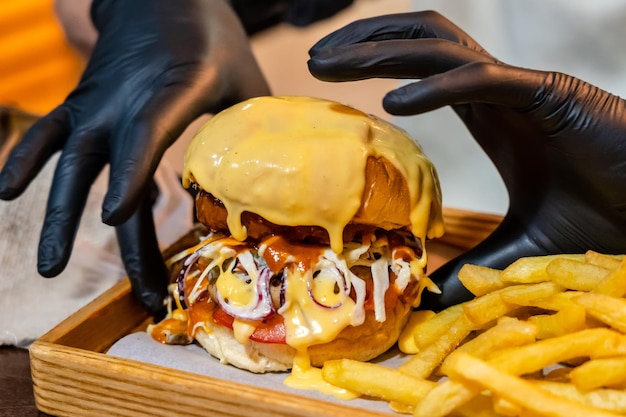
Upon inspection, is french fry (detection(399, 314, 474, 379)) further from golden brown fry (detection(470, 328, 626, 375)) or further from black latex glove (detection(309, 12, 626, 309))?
black latex glove (detection(309, 12, 626, 309))

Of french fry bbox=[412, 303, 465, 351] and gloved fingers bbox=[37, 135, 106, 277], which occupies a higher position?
gloved fingers bbox=[37, 135, 106, 277]

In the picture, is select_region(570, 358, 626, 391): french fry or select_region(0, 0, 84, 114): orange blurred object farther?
select_region(0, 0, 84, 114): orange blurred object

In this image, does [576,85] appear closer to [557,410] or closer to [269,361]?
[557,410]

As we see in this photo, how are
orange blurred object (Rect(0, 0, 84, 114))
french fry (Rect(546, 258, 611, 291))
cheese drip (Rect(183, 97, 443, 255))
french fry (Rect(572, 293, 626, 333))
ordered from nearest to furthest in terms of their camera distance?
1. french fry (Rect(572, 293, 626, 333))
2. french fry (Rect(546, 258, 611, 291))
3. cheese drip (Rect(183, 97, 443, 255))
4. orange blurred object (Rect(0, 0, 84, 114))

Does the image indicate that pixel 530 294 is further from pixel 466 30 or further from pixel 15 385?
pixel 466 30

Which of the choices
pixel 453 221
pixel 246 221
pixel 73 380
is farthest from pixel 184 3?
pixel 73 380

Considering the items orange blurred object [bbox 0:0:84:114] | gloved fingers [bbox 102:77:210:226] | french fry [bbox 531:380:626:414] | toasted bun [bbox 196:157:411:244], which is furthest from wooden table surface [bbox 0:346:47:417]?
orange blurred object [bbox 0:0:84:114]

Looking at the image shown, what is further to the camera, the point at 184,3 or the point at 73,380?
the point at 184,3
